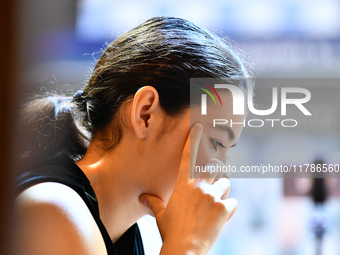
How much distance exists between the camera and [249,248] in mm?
1236

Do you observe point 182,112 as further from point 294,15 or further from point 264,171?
point 294,15

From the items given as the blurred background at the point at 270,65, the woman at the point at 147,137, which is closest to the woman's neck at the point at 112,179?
the woman at the point at 147,137

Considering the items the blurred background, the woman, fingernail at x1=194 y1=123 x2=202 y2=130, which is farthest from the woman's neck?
the blurred background

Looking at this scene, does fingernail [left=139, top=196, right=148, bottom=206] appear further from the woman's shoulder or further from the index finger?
the woman's shoulder

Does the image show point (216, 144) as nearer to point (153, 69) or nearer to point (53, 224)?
point (153, 69)

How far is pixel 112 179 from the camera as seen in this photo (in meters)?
0.65

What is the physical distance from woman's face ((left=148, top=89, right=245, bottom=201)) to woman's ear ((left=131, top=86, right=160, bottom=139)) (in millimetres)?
44

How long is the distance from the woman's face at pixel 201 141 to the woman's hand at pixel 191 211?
2 centimetres

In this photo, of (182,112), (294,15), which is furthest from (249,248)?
(294,15)

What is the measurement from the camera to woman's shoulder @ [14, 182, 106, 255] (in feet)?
1.39

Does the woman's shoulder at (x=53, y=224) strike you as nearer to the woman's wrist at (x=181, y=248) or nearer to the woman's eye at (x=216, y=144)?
the woman's wrist at (x=181, y=248)

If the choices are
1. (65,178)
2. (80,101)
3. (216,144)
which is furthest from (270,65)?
(65,178)

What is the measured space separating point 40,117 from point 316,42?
119 centimetres

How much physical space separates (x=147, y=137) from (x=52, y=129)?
0.67 ft
